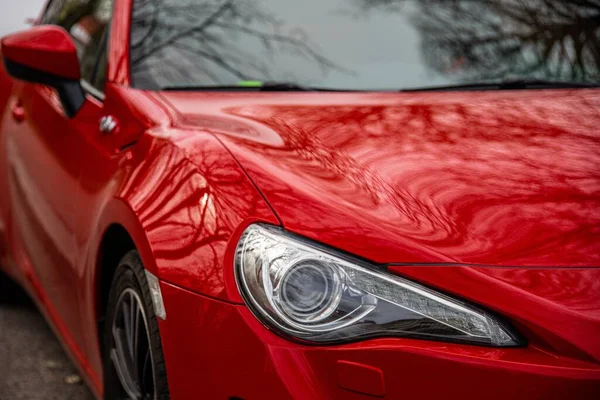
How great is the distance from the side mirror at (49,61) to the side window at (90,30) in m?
0.10

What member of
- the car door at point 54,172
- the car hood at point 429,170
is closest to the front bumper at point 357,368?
the car hood at point 429,170

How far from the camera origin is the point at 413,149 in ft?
7.91

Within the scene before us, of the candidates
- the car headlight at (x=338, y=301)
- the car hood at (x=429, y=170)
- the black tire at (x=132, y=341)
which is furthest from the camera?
the black tire at (x=132, y=341)

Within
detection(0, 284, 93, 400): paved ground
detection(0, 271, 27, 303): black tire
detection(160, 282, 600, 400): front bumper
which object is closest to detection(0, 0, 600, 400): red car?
detection(160, 282, 600, 400): front bumper

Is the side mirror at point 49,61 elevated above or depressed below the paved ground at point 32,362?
above

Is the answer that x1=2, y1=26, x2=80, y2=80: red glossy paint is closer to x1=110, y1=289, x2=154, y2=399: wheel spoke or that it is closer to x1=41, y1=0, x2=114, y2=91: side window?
x1=41, y1=0, x2=114, y2=91: side window

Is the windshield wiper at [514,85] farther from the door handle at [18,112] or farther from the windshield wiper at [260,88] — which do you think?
the door handle at [18,112]

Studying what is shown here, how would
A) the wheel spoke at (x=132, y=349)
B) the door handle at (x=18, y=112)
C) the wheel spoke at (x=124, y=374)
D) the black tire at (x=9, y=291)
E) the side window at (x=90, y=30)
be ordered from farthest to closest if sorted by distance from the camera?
the black tire at (x=9, y=291) < the door handle at (x=18, y=112) < the side window at (x=90, y=30) < the wheel spoke at (x=124, y=374) < the wheel spoke at (x=132, y=349)

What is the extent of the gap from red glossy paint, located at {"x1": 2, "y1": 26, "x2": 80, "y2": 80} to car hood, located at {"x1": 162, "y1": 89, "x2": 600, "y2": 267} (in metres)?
0.43

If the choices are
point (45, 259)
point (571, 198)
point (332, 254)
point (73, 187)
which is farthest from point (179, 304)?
point (45, 259)

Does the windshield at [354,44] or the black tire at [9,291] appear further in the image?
the black tire at [9,291]

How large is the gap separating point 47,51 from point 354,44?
0.96 meters

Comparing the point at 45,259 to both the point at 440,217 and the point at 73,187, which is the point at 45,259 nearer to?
the point at 73,187

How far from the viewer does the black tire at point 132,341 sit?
2.27 m
